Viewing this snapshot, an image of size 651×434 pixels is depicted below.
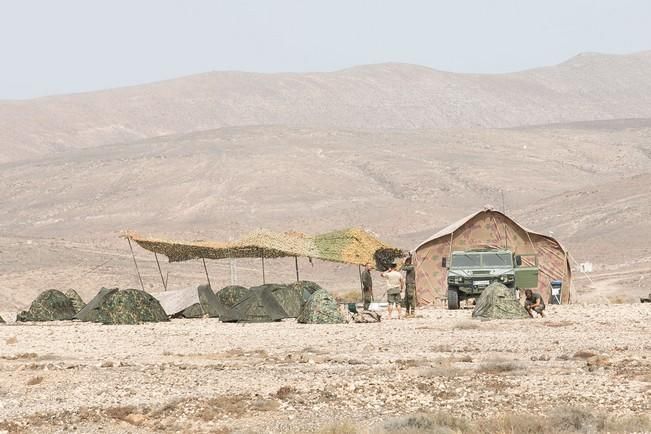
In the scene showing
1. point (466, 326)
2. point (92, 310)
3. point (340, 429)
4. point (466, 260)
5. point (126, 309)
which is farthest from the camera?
point (466, 260)

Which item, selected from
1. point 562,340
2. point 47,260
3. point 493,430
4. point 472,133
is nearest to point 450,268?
point 562,340

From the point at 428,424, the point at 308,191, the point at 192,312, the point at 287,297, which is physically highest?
the point at 308,191

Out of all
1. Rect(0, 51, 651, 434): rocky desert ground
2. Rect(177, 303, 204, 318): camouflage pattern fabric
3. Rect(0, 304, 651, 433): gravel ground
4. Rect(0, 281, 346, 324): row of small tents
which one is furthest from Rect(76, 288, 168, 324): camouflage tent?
Rect(0, 304, 651, 433): gravel ground

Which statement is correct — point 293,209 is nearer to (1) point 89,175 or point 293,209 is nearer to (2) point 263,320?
(1) point 89,175

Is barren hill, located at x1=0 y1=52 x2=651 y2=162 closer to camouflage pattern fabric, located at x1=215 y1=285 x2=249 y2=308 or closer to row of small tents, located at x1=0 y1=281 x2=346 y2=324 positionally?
row of small tents, located at x1=0 y1=281 x2=346 y2=324

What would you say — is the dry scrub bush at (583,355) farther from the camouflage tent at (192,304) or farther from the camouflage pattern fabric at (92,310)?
the camouflage pattern fabric at (92,310)

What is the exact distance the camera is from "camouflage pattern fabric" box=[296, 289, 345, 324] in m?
25.9

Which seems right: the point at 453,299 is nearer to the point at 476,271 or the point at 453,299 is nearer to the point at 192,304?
the point at 476,271

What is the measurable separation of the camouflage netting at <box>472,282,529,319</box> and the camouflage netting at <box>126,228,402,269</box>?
8.56 metres

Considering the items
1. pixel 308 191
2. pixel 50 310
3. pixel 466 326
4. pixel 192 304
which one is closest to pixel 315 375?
pixel 466 326

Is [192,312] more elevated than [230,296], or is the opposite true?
[230,296]

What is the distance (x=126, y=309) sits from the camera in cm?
2819

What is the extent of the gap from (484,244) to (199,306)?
330 inches

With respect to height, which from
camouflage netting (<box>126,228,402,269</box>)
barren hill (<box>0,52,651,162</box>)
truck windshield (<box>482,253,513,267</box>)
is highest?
barren hill (<box>0,52,651,162</box>)
